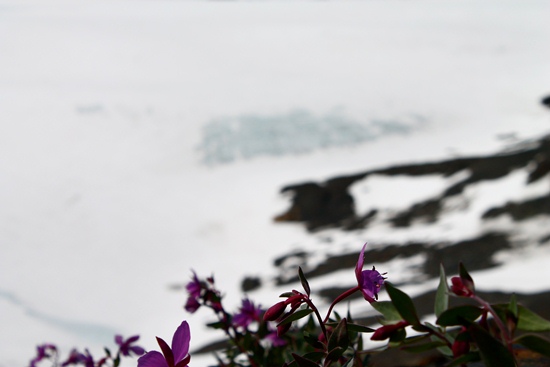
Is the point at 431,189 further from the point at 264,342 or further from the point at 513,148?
the point at 264,342

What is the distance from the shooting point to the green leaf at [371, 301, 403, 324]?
0.72m

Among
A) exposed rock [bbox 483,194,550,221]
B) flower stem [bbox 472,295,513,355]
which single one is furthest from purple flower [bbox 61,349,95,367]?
exposed rock [bbox 483,194,550,221]

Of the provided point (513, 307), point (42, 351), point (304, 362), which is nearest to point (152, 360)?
point (304, 362)

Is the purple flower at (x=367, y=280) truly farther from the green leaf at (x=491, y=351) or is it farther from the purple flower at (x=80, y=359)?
the purple flower at (x=80, y=359)

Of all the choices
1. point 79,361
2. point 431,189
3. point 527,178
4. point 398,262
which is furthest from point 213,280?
point 431,189

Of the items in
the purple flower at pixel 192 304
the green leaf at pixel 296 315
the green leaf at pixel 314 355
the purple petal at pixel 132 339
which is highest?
the purple flower at pixel 192 304

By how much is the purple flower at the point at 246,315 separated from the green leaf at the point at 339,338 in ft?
2.99

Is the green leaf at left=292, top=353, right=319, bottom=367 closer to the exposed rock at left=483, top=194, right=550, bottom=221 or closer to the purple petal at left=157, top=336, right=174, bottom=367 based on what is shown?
the purple petal at left=157, top=336, right=174, bottom=367

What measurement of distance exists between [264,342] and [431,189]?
30.1 feet

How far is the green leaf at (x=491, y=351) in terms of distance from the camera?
0.59 meters

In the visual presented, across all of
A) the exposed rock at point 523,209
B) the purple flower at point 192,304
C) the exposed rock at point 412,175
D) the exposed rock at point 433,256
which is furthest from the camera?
the exposed rock at point 412,175

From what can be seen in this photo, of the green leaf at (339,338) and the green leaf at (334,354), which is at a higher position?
the green leaf at (339,338)

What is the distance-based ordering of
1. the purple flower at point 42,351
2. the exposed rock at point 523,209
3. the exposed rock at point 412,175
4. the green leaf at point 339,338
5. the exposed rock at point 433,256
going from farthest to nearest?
the exposed rock at point 412,175, the exposed rock at point 523,209, the exposed rock at point 433,256, the purple flower at point 42,351, the green leaf at point 339,338

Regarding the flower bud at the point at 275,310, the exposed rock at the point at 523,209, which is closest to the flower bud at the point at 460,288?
the flower bud at the point at 275,310
